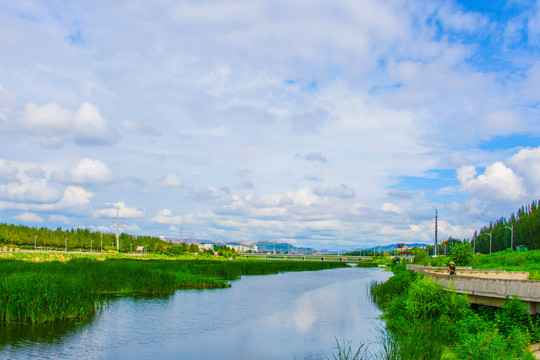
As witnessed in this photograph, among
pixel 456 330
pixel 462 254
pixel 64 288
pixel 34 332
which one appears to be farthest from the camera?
pixel 462 254

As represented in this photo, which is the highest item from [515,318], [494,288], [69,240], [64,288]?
Result: [494,288]

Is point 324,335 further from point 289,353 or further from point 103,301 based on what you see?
point 103,301

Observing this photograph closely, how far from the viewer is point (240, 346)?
22.4 meters

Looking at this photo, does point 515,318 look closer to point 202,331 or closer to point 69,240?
point 202,331

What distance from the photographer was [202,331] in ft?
84.0

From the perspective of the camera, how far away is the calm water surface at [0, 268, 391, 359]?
2038cm

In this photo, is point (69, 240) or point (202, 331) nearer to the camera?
point (202, 331)

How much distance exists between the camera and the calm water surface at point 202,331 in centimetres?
2038

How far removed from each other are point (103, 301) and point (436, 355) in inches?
1000

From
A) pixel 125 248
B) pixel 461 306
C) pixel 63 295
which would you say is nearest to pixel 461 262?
pixel 461 306

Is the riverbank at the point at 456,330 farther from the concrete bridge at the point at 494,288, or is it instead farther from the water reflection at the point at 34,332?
the water reflection at the point at 34,332

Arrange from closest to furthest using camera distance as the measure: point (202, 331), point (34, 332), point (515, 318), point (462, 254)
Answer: point (515, 318) → point (34, 332) → point (202, 331) → point (462, 254)

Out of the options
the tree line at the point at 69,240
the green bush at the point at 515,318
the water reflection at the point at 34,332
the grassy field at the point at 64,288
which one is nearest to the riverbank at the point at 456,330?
the green bush at the point at 515,318

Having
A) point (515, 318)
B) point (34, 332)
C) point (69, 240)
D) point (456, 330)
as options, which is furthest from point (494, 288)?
point (69, 240)
